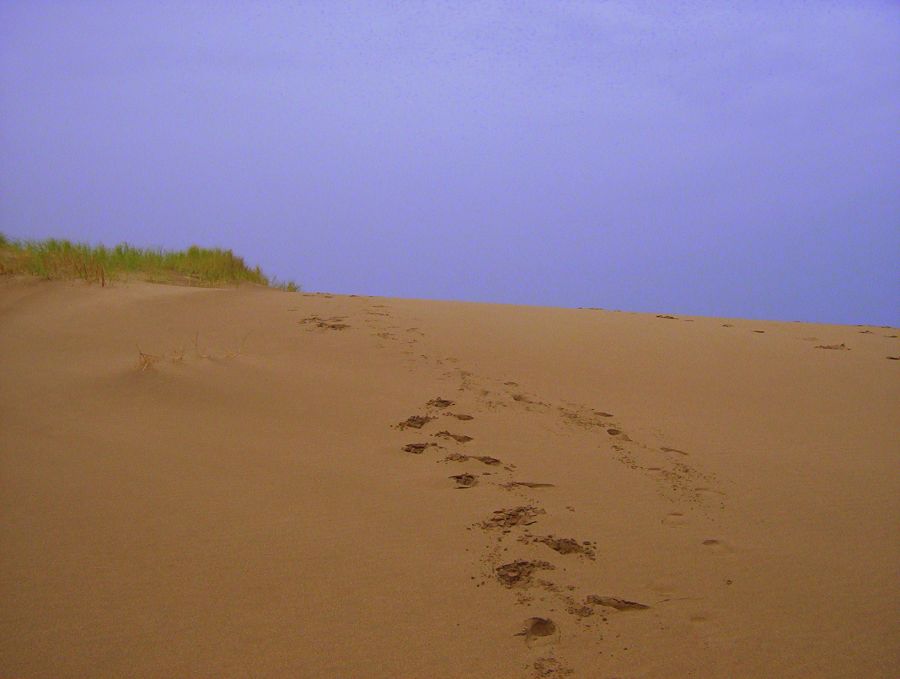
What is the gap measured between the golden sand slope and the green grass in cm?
213

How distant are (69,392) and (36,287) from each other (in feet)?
11.1

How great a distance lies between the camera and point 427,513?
2.20m

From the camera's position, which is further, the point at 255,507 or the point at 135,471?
the point at 135,471

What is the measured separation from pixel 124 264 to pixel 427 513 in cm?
651

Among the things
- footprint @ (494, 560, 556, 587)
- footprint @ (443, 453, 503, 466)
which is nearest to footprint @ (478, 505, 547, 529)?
footprint @ (494, 560, 556, 587)

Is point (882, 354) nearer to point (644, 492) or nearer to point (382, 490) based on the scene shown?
point (644, 492)

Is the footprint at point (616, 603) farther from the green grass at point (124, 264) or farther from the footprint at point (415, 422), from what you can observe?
the green grass at point (124, 264)

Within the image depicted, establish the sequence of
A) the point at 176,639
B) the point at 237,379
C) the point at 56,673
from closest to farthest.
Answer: the point at 56,673 → the point at 176,639 → the point at 237,379

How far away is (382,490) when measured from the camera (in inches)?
92.9

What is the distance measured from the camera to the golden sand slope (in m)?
1.56

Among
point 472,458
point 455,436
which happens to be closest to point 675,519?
point 472,458

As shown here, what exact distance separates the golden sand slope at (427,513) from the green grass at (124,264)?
2127 mm

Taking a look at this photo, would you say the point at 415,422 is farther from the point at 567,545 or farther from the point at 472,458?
the point at 567,545

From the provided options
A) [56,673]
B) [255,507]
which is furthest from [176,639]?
[255,507]
